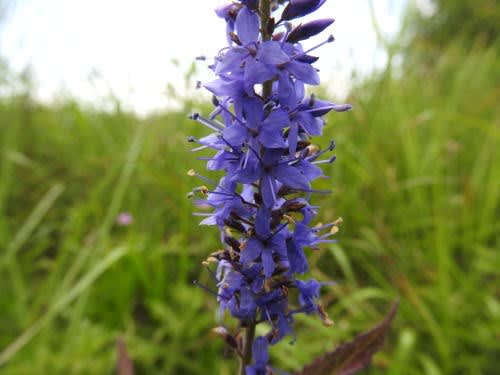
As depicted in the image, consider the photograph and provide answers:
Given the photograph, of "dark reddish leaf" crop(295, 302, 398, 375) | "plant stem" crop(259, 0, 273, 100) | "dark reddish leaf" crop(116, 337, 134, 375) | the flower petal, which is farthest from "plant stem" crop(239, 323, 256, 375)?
the flower petal

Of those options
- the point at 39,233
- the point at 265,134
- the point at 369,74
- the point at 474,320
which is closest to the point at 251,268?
the point at 265,134

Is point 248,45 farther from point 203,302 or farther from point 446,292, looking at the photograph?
point 446,292

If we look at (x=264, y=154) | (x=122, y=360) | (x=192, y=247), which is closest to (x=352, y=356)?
(x=264, y=154)

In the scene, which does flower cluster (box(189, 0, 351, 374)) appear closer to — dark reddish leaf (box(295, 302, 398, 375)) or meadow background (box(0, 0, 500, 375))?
dark reddish leaf (box(295, 302, 398, 375))

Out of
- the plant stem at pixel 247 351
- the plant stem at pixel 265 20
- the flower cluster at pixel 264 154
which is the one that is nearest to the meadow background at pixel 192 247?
the plant stem at pixel 247 351

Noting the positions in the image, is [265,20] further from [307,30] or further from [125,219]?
[125,219]

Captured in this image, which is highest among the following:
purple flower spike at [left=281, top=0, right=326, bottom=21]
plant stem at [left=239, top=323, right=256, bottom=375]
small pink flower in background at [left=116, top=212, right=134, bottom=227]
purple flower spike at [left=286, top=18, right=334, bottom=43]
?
purple flower spike at [left=281, top=0, right=326, bottom=21]

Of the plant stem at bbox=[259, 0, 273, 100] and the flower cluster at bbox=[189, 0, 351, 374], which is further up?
the plant stem at bbox=[259, 0, 273, 100]
